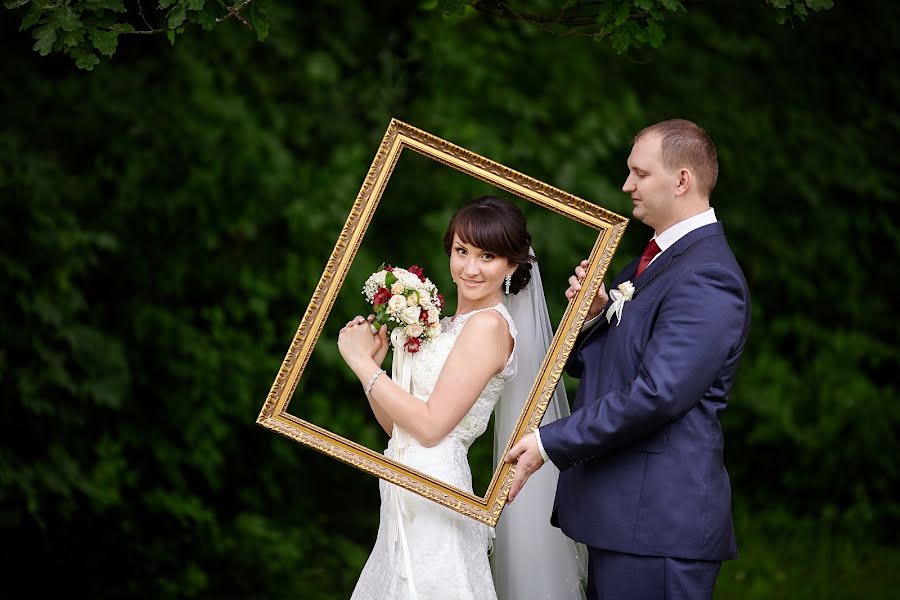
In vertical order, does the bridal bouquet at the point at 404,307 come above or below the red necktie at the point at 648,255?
below

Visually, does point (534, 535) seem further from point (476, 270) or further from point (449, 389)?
point (476, 270)

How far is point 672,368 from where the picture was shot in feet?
10.5

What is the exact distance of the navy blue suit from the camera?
323 centimetres

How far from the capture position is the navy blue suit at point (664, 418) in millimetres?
3230

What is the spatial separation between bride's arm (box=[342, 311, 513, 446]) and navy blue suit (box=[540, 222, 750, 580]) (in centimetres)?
28

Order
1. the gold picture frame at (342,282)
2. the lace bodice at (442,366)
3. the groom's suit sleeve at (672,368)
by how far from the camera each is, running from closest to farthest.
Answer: the groom's suit sleeve at (672,368) → the gold picture frame at (342,282) → the lace bodice at (442,366)

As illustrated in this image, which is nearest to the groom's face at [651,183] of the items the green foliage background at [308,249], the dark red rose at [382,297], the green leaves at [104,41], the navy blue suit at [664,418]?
the navy blue suit at [664,418]

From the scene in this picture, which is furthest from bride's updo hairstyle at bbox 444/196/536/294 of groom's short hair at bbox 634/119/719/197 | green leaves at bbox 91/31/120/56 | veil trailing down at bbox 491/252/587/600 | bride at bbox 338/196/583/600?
green leaves at bbox 91/31/120/56

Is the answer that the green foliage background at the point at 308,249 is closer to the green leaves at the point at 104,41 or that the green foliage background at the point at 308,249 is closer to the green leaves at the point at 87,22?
the green leaves at the point at 87,22

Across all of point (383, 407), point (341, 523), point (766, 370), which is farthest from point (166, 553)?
point (766, 370)

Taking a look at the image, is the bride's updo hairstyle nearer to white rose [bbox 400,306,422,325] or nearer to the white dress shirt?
white rose [bbox 400,306,422,325]

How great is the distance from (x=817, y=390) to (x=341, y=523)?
3224 millimetres

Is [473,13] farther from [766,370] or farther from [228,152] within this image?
[766,370]

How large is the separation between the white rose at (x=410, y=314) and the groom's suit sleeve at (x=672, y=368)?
552 mm
